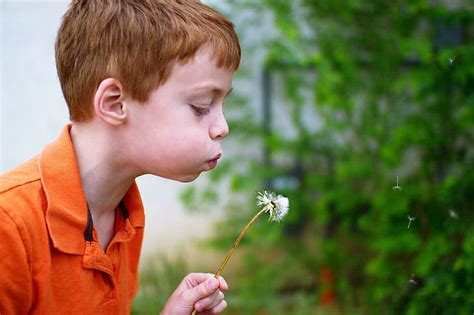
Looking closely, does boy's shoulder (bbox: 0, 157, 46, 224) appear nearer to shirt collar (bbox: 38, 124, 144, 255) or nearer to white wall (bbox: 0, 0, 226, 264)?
shirt collar (bbox: 38, 124, 144, 255)

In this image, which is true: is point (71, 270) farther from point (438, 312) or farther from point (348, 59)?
point (348, 59)

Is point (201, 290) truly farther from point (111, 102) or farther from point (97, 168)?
point (111, 102)

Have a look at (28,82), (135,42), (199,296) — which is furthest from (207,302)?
(28,82)

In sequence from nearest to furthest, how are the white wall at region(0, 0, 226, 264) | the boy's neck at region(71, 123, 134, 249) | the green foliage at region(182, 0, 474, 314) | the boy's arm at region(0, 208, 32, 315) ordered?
the boy's arm at region(0, 208, 32, 315), the boy's neck at region(71, 123, 134, 249), the green foliage at region(182, 0, 474, 314), the white wall at region(0, 0, 226, 264)

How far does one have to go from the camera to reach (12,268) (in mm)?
1613

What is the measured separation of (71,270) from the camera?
1.77 m

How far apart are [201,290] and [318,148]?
283cm

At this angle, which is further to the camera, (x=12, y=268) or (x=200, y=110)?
(x=200, y=110)

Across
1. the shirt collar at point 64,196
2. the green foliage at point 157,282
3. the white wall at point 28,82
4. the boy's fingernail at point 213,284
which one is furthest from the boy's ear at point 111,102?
the white wall at point 28,82

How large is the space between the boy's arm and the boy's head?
39 centimetres

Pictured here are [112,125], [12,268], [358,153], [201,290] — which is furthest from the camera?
[358,153]

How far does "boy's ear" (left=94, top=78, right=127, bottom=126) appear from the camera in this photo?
1.81 metres

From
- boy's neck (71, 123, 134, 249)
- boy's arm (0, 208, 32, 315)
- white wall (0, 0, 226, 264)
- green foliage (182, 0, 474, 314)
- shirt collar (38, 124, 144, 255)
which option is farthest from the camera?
white wall (0, 0, 226, 264)

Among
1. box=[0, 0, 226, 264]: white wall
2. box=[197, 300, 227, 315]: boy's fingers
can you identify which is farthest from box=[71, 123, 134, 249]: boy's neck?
box=[0, 0, 226, 264]: white wall
